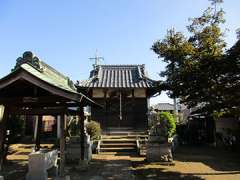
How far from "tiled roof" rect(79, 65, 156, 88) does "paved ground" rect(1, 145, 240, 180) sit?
8045mm

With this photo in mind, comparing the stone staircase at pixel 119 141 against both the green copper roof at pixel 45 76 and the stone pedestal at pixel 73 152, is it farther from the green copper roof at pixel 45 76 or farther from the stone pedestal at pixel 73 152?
the green copper roof at pixel 45 76

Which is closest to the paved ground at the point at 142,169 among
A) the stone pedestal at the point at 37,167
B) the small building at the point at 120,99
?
the stone pedestal at the point at 37,167

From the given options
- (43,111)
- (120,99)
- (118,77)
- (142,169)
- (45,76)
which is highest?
(118,77)

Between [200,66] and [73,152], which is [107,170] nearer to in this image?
[73,152]

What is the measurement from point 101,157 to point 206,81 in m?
7.99

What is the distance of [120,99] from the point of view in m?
23.0

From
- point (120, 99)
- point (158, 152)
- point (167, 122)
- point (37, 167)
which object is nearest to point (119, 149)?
point (167, 122)

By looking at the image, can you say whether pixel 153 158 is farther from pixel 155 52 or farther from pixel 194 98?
pixel 155 52

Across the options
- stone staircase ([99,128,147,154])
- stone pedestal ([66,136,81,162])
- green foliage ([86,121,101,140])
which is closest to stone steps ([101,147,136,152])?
stone staircase ([99,128,147,154])

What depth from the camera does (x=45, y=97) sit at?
9.30 meters

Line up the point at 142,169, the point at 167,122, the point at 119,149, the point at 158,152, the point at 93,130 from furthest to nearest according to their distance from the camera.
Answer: the point at 93,130, the point at 119,149, the point at 167,122, the point at 158,152, the point at 142,169

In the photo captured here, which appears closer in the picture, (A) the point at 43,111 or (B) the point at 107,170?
(A) the point at 43,111

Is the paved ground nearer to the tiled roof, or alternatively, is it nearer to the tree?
the tree

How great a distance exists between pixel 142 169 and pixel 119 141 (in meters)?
6.98
